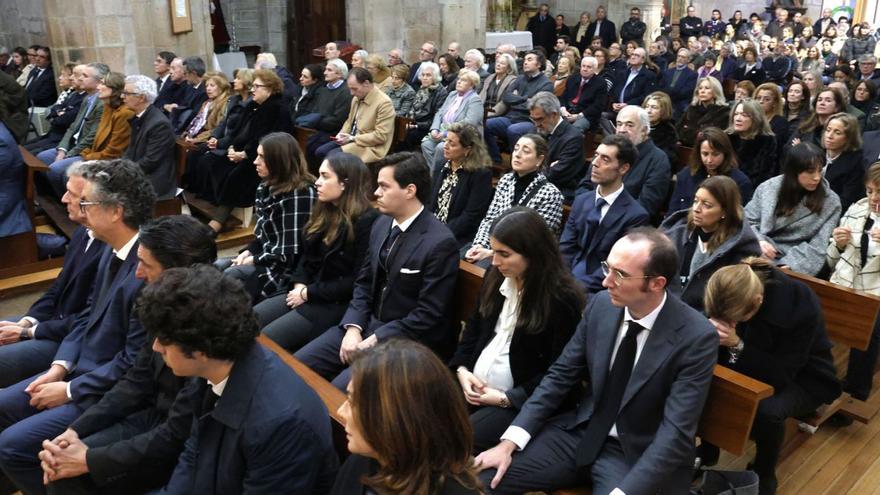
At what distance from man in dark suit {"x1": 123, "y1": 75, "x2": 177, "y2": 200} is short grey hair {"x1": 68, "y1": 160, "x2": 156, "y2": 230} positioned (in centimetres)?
228

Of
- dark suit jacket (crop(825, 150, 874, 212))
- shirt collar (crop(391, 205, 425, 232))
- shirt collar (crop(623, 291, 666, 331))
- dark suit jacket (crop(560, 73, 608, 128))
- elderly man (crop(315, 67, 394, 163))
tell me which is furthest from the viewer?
dark suit jacket (crop(560, 73, 608, 128))

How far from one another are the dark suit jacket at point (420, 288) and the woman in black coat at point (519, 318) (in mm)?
392

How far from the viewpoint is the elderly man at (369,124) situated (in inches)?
251

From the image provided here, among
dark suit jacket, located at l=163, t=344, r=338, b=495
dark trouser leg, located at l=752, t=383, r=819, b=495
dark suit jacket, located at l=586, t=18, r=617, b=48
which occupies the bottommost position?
dark trouser leg, located at l=752, t=383, r=819, b=495

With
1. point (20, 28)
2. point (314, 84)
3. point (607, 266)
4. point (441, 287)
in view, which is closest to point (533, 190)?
point (441, 287)

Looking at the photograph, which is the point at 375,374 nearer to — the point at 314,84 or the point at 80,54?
the point at 314,84

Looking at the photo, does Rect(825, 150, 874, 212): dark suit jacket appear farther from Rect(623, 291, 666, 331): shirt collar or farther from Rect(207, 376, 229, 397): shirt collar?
Rect(207, 376, 229, 397): shirt collar

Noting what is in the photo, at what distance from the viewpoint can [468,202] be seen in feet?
14.8

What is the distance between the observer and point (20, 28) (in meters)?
9.59

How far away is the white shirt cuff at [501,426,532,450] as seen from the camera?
2473 mm

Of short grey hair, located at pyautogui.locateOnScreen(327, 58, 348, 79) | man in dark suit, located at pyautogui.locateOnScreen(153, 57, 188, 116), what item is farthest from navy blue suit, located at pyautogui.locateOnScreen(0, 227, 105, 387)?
man in dark suit, located at pyautogui.locateOnScreen(153, 57, 188, 116)

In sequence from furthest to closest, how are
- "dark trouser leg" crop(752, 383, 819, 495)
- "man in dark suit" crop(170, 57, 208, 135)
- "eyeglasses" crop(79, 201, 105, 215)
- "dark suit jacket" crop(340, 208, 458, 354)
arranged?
1. "man in dark suit" crop(170, 57, 208, 135)
2. "dark suit jacket" crop(340, 208, 458, 354)
3. "eyeglasses" crop(79, 201, 105, 215)
4. "dark trouser leg" crop(752, 383, 819, 495)

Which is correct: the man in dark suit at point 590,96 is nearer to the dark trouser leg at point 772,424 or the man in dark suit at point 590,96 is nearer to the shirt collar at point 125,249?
the dark trouser leg at point 772,424

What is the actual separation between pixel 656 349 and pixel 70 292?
2.61 m
